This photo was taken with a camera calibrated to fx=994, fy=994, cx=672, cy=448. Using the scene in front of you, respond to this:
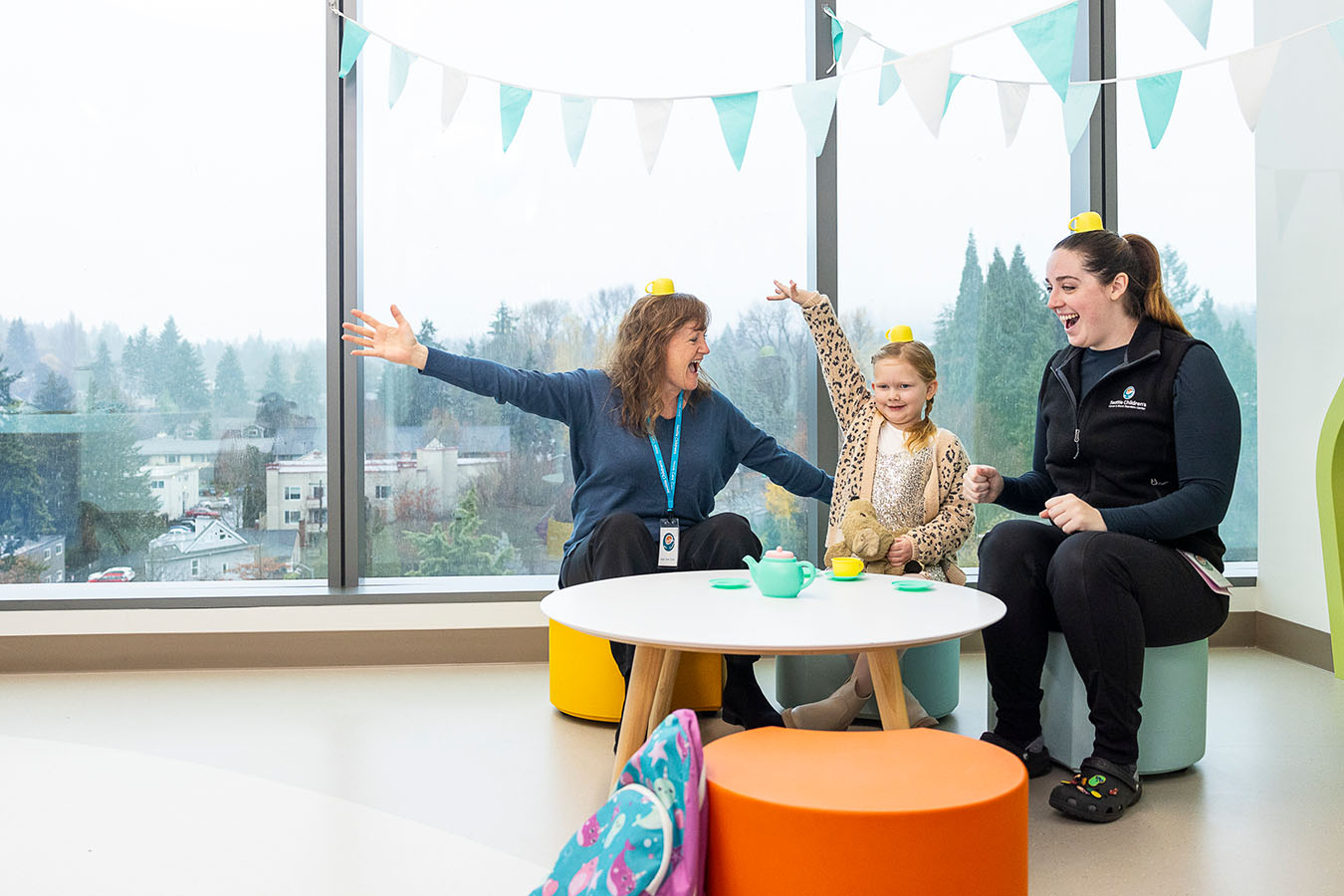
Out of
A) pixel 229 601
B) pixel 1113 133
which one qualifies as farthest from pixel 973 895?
pixel 1113 133

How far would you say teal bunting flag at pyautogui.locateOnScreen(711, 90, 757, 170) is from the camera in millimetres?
2986

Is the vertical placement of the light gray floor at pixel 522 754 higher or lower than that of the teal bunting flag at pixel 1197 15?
lower

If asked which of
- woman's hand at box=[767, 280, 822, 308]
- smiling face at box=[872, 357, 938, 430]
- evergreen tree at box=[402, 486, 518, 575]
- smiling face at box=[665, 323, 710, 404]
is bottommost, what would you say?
evergreen tree at box=[402, 486, 518, 575]

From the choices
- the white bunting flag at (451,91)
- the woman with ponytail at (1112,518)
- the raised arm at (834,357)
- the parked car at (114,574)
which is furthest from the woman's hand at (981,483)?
the parked car at (114,574)

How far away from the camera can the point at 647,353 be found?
266cm

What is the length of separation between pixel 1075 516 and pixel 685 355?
3.52ft

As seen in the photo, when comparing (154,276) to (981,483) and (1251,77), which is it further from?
(1251,77)

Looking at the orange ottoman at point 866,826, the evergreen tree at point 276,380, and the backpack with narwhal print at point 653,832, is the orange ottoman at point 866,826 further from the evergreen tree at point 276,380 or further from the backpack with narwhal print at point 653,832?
the evergreen tree at point 276,380

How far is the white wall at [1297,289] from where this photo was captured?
3047 millimetres

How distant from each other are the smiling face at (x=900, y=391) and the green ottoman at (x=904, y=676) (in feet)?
1.93

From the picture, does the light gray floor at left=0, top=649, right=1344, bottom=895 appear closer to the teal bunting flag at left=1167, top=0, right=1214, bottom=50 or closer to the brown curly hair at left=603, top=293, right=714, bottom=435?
the brown curly hair at left=603, top=293, right=714, bottom=435

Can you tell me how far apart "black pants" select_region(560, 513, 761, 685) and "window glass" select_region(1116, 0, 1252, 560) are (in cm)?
198

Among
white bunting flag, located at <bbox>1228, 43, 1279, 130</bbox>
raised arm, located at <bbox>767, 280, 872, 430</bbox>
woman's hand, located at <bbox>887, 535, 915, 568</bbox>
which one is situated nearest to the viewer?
woman's hand, located at <bbox>887, 535, 915, 568</bbox>

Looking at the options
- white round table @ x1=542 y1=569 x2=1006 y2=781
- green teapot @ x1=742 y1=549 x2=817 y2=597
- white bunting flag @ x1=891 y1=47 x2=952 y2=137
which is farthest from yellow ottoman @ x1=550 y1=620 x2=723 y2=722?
white bunting flag @ x1=891 y1=47 x2=952 y2=137
